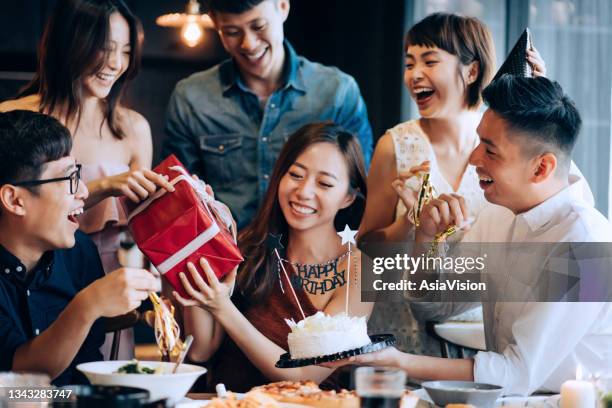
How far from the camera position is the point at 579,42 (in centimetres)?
335

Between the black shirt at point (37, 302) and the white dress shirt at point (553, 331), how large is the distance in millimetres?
944

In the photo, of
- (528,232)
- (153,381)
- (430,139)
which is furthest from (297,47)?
(153,381)

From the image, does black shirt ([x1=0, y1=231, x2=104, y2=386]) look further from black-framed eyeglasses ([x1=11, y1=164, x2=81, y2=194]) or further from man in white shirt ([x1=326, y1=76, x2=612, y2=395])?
man in white shirt ([x1=326, y1=76, x2=612, y2=395])

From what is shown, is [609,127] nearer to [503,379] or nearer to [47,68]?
[503,379]

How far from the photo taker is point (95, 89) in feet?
8.72

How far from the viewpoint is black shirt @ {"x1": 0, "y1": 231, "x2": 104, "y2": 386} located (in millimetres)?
1952

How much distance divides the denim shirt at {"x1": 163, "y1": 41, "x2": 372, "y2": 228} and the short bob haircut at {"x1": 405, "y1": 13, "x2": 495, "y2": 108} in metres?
0.50

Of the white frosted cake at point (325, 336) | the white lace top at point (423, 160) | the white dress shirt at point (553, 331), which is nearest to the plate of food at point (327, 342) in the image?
the white frosted cake at point (325, 336)

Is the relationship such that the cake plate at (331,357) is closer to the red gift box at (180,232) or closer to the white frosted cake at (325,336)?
the white frosted cake at (325,336)

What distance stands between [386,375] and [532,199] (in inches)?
39.6

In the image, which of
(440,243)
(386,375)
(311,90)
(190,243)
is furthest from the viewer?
(311,90)

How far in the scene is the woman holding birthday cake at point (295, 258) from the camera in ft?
7.98

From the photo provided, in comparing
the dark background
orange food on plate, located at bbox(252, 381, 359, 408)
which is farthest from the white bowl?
the dark background

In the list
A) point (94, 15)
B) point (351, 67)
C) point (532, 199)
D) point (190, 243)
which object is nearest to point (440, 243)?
point (532, 199)
